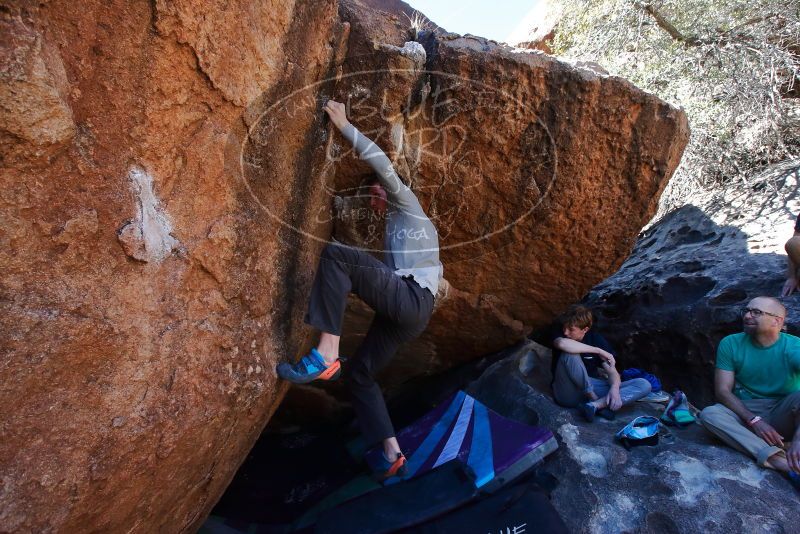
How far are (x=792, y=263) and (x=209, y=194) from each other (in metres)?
4.20

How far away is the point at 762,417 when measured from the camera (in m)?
3.21

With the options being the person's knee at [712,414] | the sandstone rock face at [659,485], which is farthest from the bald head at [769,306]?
the sandstone rock face at [659,485]

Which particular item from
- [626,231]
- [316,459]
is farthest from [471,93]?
[316,459]

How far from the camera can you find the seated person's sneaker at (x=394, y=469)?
136 inches

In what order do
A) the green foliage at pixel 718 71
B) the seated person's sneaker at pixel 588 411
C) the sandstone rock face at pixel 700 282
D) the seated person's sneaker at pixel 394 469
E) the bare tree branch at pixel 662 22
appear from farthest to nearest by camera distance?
1. the bare tree branch at pixel 662 22
2. the green foliage at pixel 718 71
3. the sandstone rock face at pixel 700 282
4. the seated person's sneaker at pixel 588 411
5. the seated person's sneaker at pixel 394 469

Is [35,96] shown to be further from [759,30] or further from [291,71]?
[759,30]

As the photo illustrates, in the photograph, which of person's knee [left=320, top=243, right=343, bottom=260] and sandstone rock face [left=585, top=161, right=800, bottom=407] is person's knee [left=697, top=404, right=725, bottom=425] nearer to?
sandstone rock face [left=585, top=161, right=800, bottom=407]

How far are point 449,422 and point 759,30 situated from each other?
6305 mm

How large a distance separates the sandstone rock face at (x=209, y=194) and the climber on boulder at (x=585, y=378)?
0.51 meters

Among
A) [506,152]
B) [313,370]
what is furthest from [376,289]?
[506,152]

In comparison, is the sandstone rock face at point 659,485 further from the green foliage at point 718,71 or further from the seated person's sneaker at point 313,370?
the green foliage at point 718,71

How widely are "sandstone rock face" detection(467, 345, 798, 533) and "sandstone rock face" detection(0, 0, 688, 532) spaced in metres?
1.26

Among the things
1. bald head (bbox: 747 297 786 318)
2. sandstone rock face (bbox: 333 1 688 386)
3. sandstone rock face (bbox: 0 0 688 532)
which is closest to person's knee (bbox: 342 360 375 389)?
sandstone rock face (bbox: 0 0 688 532)

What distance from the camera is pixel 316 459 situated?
4.79m
